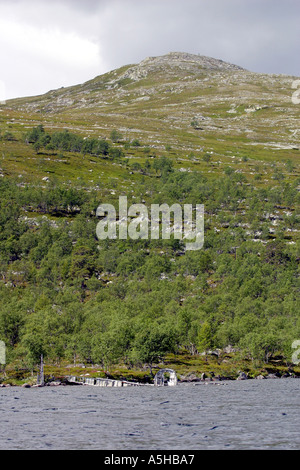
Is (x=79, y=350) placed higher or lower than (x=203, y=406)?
lower

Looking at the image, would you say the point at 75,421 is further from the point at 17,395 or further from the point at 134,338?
the point at 134,338

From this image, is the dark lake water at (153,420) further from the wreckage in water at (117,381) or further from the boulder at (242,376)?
the boulder at (242,376)

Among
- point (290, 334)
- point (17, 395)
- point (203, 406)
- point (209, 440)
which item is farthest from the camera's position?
point (290, 334)

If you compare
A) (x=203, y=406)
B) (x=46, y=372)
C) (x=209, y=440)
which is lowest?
(x=46, y=372)

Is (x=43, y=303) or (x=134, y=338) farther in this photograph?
(x=43, y=303)

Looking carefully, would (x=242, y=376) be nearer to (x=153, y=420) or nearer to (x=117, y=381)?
(x=117, y=381)

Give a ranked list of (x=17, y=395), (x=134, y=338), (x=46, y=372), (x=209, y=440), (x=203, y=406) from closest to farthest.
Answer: (x=209, y=440)
(x=203, y=406)
(x=17, y=395)
(x=46, y=372)
(x=134, y=338)

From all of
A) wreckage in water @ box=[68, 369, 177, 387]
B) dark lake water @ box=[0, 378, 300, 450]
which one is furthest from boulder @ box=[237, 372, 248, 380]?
dark lake water @ box=[0, 378, 300, 450]

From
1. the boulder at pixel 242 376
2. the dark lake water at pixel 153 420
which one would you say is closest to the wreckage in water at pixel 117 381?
the boulder at pixel 242 376

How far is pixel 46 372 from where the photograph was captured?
12400 cm

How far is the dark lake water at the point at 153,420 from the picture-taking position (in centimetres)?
4566

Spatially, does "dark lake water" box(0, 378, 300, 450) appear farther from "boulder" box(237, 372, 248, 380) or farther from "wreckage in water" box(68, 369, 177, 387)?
"boulder" box(237, 372, 248, 380)
